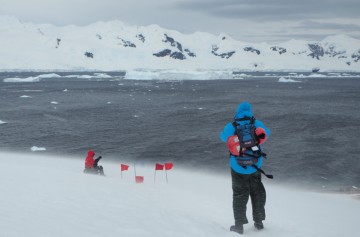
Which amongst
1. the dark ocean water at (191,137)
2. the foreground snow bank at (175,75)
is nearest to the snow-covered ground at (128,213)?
the dark ocean water at (191,137)

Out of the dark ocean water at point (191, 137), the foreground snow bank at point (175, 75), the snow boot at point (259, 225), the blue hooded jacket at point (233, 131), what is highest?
the blue hooded jacket at point (233, 131)

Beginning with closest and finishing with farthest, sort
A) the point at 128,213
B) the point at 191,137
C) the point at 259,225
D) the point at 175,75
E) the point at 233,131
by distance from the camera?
1. the point at 233,131
2. the point at 128,213
3. the point at 259,225
4. the point at 191,137
5. the point at 175,75

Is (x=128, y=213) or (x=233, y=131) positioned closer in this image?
(x=233, y=131)

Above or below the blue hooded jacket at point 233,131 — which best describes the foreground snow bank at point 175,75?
below

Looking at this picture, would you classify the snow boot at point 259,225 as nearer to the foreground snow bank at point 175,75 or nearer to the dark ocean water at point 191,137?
the dark ocean water at point 191,137

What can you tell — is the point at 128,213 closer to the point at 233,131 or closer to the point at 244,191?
the point at 244,191

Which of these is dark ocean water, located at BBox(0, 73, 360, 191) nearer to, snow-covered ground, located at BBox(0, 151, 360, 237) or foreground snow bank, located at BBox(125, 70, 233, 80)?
snow-covered ground, located at BBox(0, 151, 360, 237)

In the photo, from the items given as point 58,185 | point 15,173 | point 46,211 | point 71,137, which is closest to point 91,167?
point 15,173

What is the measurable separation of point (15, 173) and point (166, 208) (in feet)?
14.8

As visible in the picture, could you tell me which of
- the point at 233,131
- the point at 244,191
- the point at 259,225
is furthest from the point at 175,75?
the point at 233,131

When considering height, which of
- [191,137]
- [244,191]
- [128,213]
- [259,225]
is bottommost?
[191,137]

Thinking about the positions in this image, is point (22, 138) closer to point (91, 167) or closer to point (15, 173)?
point (91, 167)

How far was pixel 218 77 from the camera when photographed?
12925cm

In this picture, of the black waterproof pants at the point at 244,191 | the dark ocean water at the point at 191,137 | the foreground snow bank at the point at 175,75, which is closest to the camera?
the black waterproof pants at the point at 244,191
